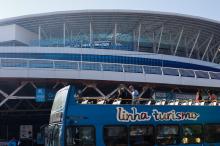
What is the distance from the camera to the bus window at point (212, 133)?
54.7ft

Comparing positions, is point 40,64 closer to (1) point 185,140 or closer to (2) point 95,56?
(2) point 95,56

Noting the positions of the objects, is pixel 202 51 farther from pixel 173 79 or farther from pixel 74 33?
pixel 173 79

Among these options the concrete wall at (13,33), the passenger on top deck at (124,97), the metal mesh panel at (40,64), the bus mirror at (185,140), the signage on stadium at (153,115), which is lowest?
the bus mirror at (185,140)

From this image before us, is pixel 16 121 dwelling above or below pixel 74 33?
below

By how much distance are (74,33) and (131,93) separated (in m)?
44.4

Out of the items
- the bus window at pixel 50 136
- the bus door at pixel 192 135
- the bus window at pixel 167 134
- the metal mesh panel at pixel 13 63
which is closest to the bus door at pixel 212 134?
the bus door at pixel 192 135

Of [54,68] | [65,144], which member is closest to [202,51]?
[54,68]

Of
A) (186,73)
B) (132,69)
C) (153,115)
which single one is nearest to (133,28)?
(186,73)

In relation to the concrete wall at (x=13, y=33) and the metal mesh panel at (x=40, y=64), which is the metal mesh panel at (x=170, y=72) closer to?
the metal mesh panel at (x=40, y=64)

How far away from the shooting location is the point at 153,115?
51.8 ft

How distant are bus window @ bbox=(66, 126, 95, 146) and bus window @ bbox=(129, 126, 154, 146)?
156 centimetres

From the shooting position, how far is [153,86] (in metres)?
41.4

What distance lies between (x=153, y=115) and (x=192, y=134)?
1945mm

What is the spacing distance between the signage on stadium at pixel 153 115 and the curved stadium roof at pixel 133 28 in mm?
39354
